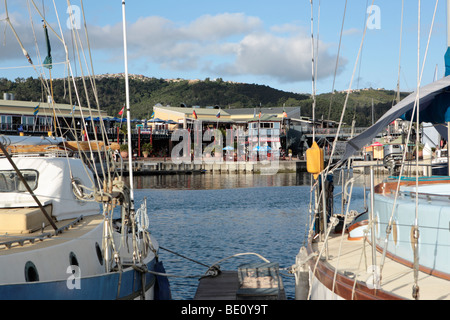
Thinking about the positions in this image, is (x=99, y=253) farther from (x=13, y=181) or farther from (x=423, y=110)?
(x=423, y=110)

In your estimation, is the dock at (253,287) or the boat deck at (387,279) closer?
the boat deck at (387,279)

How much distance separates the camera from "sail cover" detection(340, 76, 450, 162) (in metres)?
9.95

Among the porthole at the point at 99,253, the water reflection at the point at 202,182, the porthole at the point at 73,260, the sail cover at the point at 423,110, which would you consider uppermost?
the sail cover at the point at 423,110

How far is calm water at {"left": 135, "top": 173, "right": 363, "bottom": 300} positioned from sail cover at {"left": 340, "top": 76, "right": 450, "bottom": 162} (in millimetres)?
7129

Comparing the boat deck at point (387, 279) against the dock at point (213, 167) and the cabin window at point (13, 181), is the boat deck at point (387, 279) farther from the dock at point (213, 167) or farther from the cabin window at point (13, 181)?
the dock at point (213, 167)

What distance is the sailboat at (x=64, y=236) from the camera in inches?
349

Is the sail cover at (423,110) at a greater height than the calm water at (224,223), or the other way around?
the sail cover at (423,110)

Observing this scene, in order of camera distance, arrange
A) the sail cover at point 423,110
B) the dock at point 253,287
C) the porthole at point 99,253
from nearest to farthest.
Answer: the sail cover at point 423,110 < the porthole at point 99,253 < the dock at point 253,287

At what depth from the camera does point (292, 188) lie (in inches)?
2221

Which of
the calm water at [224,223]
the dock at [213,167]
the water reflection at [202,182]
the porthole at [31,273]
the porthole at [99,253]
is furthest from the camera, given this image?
the dock at [213,167]

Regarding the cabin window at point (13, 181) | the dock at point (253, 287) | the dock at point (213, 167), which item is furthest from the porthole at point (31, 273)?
the dock at point (213, 167)
